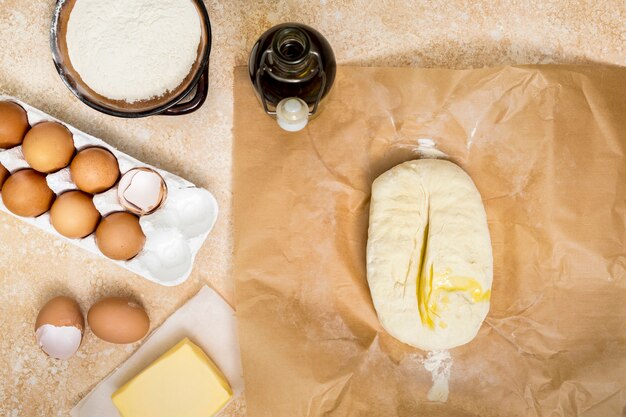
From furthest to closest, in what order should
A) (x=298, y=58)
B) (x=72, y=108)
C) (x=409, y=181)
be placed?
(x=72, y=108) → (x=409, y=181) → (x=298, y=58)

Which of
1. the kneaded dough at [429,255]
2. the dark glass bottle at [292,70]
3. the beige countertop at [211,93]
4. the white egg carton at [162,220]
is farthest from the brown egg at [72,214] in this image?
the kneaded dough at [429,255]

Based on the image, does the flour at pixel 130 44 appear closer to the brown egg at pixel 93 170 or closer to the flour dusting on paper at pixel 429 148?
the brown egg at pixel 93 170

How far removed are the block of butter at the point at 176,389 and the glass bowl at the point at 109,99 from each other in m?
0.47

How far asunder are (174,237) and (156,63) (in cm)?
34

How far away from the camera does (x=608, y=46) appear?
1.11 m

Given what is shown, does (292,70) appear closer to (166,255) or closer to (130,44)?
(130,44)

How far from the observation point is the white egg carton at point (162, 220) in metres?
1.00

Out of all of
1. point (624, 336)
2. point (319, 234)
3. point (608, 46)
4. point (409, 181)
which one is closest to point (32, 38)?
point (319, 234)

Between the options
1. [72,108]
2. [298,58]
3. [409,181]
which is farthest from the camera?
[72,108]

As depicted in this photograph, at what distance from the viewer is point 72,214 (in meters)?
0.96

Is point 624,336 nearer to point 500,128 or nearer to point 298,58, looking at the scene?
point 500,128

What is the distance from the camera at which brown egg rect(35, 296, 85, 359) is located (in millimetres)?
1001

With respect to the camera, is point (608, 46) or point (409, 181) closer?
point (409, 181)

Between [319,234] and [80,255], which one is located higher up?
[319,234]
